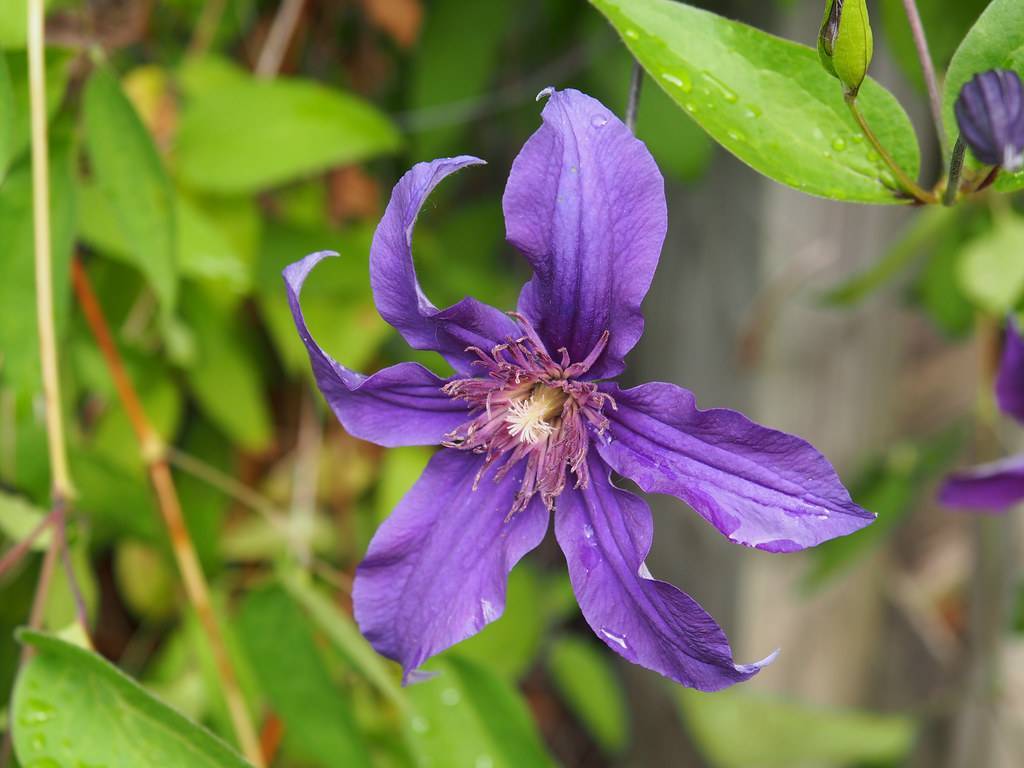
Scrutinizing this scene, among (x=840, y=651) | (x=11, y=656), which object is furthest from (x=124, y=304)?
(x=840, y=651)

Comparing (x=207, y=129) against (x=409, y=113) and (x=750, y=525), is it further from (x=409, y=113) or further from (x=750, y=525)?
(x=750, y=525)

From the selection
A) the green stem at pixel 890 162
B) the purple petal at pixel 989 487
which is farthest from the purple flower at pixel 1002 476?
the green stem at pixel 890 162

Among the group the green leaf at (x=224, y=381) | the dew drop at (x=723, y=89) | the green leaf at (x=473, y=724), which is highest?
the dew drop at (x=723, y=89)

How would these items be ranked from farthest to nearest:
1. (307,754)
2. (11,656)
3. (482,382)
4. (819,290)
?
(819,290) → (11,656) → (307,754) → (482,382)

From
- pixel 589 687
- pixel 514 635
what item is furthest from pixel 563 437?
pixel 589 687

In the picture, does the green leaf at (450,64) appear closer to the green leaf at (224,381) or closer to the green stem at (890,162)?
the green leaf at (224,381)

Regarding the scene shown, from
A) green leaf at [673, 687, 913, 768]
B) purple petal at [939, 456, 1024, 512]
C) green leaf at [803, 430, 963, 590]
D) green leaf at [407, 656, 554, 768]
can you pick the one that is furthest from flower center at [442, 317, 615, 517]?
green leaf at [673, 687, 913, 768]
